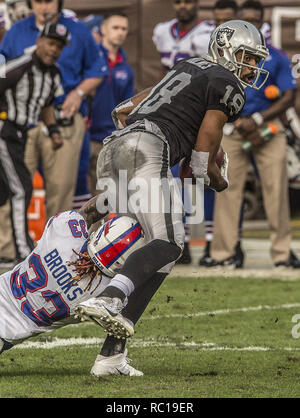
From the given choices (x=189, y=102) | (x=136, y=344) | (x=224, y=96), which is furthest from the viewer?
(x=136, y=344)

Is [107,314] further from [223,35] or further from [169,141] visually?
[223,35]

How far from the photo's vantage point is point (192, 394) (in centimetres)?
509

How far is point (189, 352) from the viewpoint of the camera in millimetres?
6387

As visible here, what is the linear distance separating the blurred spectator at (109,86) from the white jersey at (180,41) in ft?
1.49

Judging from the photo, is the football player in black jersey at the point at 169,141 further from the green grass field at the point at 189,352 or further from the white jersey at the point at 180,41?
the white jersey at the point at 180,41

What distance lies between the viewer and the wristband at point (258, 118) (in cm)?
985

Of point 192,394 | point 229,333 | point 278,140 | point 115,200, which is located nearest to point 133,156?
point 115,200

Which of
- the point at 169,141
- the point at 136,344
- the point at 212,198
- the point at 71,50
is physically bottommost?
the point at 212,198

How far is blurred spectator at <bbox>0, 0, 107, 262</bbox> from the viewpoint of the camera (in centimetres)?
973

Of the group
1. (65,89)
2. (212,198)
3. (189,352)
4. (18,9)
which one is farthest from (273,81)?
(189,352)

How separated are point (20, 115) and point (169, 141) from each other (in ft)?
13.0

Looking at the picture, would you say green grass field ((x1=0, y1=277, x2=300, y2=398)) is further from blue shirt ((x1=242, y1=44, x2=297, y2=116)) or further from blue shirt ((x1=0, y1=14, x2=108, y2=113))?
blue shirt ((x1=0, y1=14, x2=108, y2=113))

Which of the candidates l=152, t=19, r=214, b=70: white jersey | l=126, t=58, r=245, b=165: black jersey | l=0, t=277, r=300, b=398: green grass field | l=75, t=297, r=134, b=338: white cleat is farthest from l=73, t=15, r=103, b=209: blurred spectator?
l=75, t=297, r=134, b=338: white cleat
